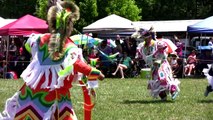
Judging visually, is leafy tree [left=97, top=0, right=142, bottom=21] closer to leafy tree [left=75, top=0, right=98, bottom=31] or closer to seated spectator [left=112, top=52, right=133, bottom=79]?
leafy tree [left=75, top=0, right=98, bottom=31]

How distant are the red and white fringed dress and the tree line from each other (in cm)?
2365

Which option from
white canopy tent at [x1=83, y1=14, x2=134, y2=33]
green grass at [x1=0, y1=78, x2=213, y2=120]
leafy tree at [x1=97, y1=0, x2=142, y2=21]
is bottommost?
green grass at [x1=0, y1=78, x2=213, y2=120]

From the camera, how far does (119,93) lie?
13.5 metres

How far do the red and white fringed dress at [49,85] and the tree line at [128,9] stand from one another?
77.6 feet

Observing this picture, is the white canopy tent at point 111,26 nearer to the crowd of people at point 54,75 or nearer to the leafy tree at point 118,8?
the leafy tree at point 118,8

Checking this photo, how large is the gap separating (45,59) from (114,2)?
32.1 metres

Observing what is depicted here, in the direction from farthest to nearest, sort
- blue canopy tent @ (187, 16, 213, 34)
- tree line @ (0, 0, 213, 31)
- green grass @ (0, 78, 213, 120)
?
1. tree line @ (0, 0, 213, 31)
2. blue canopy tent @ (187, 16, 213, 34)
3. green grass @ (0, 78, 213, 120)

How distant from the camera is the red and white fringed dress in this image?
5152 millimetres

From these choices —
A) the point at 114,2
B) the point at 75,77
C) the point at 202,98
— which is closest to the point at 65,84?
the point at 75,77

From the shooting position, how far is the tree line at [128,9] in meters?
36.3

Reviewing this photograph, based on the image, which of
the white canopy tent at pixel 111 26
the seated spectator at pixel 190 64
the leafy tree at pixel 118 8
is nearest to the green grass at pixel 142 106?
the seated spectator at pixel 190 64

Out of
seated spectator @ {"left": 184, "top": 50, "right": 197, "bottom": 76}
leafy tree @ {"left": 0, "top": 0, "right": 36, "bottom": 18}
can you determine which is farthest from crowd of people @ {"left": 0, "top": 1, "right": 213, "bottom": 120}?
leafy tree @ {"left": 0, "top": 0, "right": 36, "bottom": 18}

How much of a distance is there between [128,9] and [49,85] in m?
32.6

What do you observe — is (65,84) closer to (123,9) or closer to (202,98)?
(202,98)
